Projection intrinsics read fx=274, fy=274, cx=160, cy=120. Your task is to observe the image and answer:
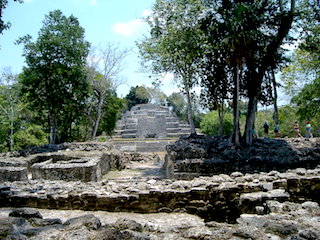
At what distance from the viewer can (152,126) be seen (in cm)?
3447

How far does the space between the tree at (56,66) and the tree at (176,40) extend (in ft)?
14.4

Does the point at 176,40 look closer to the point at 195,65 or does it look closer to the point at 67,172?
the point at 195,65

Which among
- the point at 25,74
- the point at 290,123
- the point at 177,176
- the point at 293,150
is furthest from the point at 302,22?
the point at 25,74

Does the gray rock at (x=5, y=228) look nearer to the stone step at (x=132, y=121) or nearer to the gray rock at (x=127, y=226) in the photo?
the gray rock at (x=127, y=226)

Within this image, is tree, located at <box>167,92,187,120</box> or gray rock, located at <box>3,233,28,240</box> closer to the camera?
gray rock, located at <box>3,233,28,240</box>

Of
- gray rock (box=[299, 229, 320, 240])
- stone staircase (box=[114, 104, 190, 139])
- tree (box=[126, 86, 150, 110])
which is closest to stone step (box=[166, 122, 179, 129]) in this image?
stone staircase (box=[114, 104, 190, 139])

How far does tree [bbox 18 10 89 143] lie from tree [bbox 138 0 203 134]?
438cm

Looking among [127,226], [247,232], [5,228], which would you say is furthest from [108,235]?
[247,232]

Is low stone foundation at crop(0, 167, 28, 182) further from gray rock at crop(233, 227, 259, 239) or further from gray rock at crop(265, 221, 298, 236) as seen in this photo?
gray rock at crop(265, 221, 298, 236)

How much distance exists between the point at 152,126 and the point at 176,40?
20.5m

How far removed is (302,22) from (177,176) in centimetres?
851

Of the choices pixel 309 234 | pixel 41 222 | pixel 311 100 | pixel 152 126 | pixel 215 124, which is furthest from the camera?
pixel 152 126

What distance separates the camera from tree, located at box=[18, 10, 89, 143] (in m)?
17.3

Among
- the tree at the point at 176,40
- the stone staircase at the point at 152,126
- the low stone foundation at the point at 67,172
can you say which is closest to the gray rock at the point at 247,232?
the low stone foundation at the point at 67,172
